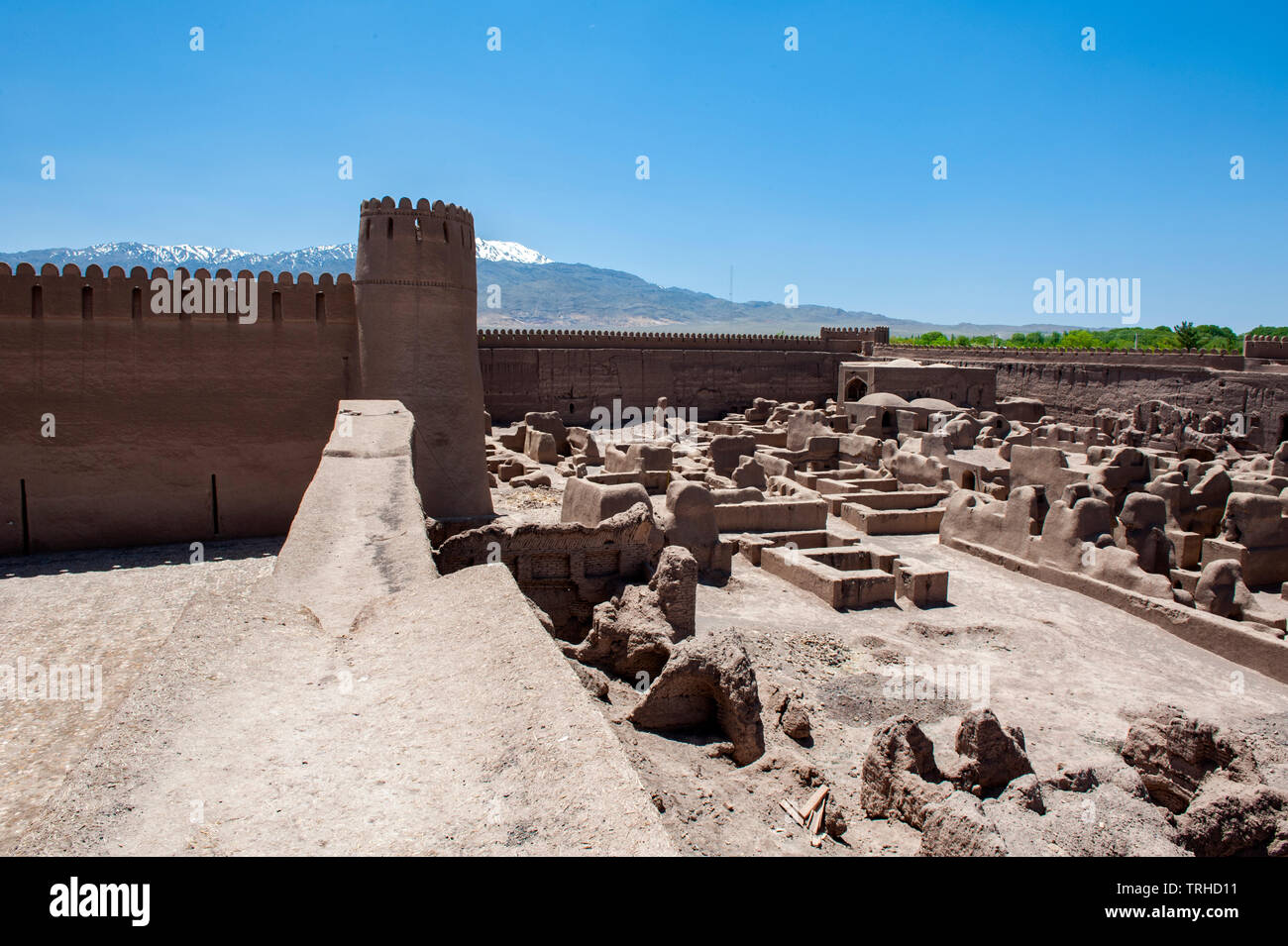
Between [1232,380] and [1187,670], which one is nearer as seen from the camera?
[1187,670]

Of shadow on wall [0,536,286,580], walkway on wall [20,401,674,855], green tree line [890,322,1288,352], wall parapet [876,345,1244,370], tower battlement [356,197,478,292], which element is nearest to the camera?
walkway on wall [20,401,674,855]

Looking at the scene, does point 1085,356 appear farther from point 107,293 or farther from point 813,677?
point 107,293

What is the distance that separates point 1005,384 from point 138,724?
3953 centimetres

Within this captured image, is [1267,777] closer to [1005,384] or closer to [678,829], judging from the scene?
[678,829]

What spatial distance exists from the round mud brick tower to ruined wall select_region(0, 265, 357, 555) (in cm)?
44

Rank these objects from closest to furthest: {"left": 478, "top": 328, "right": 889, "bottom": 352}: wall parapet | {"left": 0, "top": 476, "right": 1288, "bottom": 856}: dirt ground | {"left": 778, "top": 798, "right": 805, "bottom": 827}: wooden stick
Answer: {"left": 0, "top": 476, "right": 1288, "bottom": 856}: dirt ground
{"left": 778, "top": 798, "right": 805, "bottom": 827}: wooden stick
{"left": 478, "top": 328, "right": 889, "bottom": 352}: wall parapet

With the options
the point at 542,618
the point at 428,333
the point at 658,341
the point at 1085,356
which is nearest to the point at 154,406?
the point at 428,333

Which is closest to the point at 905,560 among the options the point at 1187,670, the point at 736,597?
the point at 736,597

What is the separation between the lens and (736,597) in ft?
37.8

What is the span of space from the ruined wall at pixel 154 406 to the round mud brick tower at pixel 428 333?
0.44m

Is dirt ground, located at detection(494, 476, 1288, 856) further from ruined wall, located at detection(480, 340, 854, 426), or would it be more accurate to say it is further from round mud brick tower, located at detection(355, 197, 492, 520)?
ruined wall, located at detection(480, 340, 854, 426)

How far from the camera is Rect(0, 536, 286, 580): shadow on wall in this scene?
8.70 m

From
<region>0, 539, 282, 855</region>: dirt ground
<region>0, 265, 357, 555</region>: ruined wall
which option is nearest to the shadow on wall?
<region>0, 539, 282, 855</region>: dirt ground

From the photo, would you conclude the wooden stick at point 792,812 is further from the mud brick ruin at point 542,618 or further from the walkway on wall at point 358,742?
the walkway on wall at point 358,742
